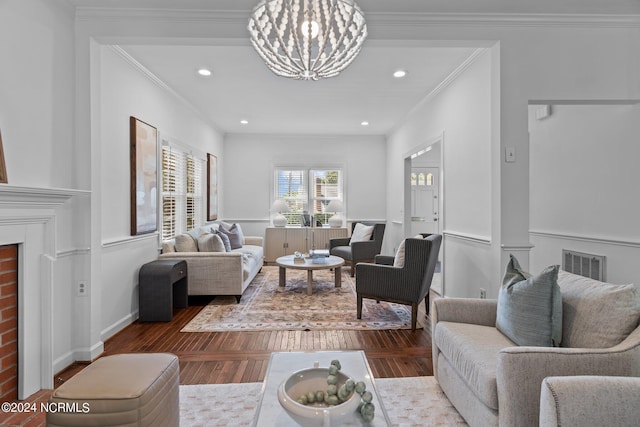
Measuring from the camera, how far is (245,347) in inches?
114

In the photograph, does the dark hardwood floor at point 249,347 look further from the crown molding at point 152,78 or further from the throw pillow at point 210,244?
the crown molding at point 152,78

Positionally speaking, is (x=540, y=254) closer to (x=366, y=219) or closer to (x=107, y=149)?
(x=366, y=219)

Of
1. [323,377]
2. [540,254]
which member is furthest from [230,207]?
[323,377]

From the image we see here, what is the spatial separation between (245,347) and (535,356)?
2230 mm

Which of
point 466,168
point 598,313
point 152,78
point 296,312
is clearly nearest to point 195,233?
point 296,312

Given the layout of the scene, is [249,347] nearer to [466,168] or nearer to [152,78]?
[466,168]

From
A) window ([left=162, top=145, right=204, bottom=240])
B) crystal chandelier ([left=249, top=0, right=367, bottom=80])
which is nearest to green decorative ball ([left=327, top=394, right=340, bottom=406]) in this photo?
crystal chandelier ([left=249, top=0, right=367, bottom=80])

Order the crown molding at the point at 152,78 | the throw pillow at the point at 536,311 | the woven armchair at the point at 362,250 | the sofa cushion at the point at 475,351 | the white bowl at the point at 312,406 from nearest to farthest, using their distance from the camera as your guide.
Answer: the white bowl at the point at 312,406, the sofa cushion at the point at 475,351, the throw pillow at the point at 536,311, the crown molding at the point at 152,78, the woven armchair at the point at 362,250

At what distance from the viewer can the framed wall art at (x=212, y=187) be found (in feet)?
19.6

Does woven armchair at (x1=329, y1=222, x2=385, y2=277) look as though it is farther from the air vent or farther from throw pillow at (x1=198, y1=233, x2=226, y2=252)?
the air vent

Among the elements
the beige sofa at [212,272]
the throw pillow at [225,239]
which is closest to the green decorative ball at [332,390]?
the beige sofa at [212,272]

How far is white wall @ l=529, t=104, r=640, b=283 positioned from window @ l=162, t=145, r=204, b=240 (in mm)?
4700

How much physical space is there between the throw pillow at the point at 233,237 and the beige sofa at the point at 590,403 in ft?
15.8

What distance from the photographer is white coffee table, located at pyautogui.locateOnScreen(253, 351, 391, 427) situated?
1.30 meters
